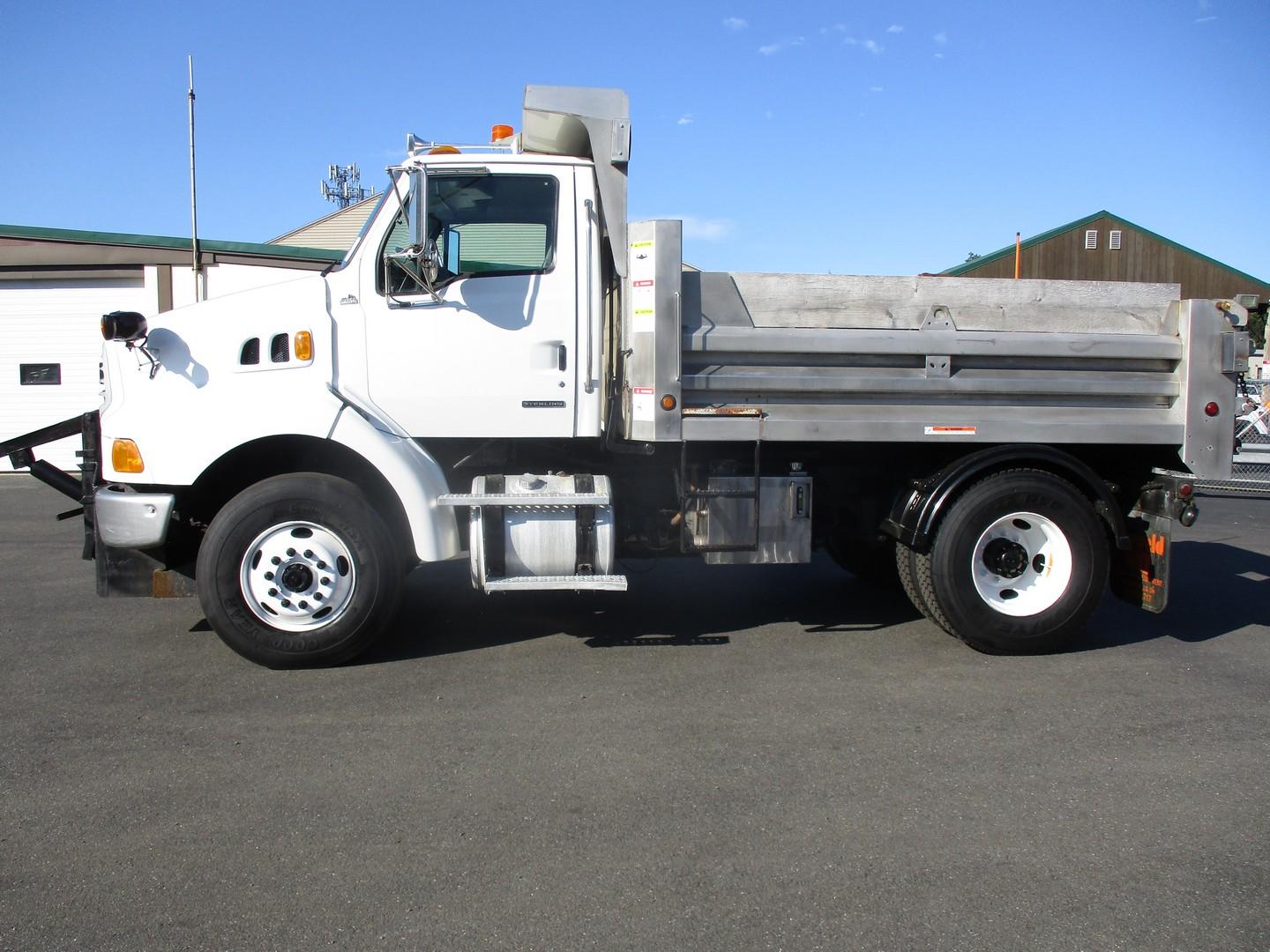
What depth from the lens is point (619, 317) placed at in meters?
5.71

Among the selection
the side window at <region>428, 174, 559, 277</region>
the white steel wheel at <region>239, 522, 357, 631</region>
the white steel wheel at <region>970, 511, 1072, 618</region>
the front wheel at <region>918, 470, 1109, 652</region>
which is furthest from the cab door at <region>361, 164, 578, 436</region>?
the white steel wheel at <region>970, 511, 1072, 618</region>

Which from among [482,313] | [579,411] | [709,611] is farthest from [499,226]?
[709,611]

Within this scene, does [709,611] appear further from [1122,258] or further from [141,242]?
[1122,258]

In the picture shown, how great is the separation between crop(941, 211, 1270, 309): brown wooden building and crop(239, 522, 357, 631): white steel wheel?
89.6 feet

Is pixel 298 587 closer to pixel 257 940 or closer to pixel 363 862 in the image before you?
pixel 363 862

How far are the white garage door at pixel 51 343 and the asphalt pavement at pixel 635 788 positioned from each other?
38.9ft

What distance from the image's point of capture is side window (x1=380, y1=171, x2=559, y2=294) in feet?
18.2

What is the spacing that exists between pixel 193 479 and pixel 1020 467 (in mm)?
4635

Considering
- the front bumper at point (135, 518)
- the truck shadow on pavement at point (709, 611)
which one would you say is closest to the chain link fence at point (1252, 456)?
the truck shadow on pavement at point (709, 611)

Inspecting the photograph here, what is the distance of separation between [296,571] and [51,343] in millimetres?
14336

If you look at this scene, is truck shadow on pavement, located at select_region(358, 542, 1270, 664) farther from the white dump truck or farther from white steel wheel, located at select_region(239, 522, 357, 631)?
the white dump truck

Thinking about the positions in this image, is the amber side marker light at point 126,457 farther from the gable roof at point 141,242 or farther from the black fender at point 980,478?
the gable roof at point 141,242

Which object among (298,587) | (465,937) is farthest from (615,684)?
(465,937)

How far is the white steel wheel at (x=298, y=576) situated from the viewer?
5.23 metres
